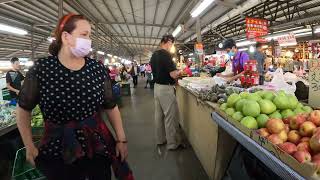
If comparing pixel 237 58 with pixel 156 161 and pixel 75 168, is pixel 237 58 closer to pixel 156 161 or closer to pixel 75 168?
pixel 156 161

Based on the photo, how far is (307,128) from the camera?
76.4 inches

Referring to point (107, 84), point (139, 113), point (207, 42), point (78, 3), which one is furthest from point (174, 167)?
point (207, 42)

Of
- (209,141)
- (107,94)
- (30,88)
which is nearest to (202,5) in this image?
(209,141)

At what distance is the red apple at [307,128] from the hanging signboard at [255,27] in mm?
9540

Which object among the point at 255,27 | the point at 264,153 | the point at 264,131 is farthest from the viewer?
the point at 255,27

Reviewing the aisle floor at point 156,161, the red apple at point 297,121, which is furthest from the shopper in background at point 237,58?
the red apple at point 297,121

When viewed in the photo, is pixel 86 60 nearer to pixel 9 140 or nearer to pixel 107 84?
pixel 107 84

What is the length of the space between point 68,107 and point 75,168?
43cm

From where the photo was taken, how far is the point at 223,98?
11.2 feet

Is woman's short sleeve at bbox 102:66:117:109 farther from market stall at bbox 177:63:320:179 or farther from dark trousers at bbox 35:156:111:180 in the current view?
market stall at bbox 177:63:320:179

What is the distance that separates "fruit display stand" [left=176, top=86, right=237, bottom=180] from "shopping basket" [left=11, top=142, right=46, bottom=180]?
6.52 feet

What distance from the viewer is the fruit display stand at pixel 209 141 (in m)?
3.21

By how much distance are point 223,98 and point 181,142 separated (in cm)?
207

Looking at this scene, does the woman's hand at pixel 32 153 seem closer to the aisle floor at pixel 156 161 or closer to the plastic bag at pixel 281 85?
the aisle floor at pixel 156 161
